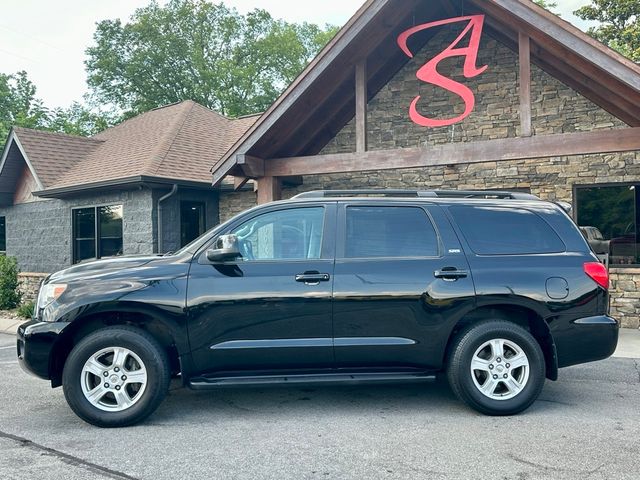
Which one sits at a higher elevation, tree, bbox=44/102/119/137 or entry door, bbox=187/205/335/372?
tree, bbox=44/102/119/137

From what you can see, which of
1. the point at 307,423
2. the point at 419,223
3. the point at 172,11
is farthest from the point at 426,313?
the point at 172,11

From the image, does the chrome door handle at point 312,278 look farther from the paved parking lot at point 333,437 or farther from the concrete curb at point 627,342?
the concrete curb at point 627,342

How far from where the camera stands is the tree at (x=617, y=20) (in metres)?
26.2

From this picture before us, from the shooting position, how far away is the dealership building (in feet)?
29.3

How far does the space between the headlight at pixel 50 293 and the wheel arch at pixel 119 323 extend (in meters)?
0.28

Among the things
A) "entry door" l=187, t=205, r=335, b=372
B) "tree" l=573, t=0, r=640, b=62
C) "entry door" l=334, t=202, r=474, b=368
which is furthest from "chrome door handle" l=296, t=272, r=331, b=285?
"tree" l=573, t=0, r=640, b=62

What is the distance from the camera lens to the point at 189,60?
3934 cm

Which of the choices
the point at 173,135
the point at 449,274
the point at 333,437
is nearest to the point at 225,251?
the point at 333,437

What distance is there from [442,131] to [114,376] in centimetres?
926

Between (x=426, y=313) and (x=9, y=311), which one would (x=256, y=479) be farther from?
(x=9, y=311)

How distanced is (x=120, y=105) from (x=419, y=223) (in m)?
37.1

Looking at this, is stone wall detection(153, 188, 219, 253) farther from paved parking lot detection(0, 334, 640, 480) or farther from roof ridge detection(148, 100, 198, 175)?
paved parking lot detection(0, 334, 640, 480)

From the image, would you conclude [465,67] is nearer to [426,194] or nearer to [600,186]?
[600,186]

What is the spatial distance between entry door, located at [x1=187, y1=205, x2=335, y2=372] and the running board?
0.09 m
